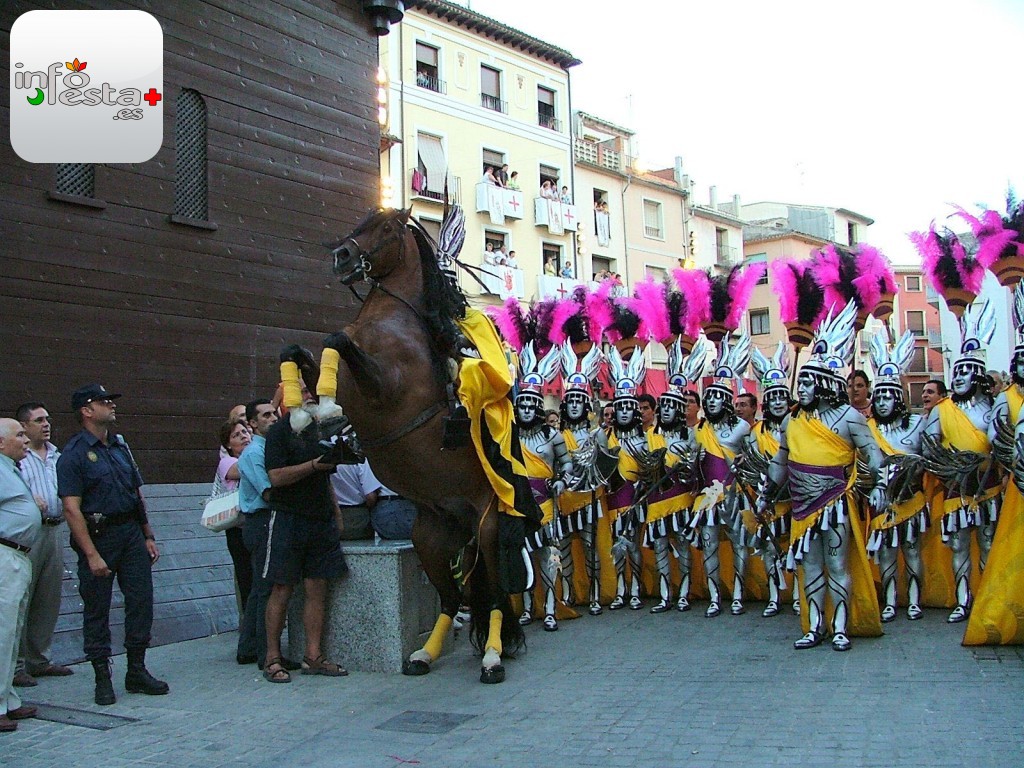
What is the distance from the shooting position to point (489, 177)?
33062 mm

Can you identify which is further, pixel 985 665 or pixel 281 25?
pixel 281 25

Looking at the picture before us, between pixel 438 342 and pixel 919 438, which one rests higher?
pixel 438 342

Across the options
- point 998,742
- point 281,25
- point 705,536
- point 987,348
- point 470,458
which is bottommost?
point 998,742

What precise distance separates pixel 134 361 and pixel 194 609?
2959 mm

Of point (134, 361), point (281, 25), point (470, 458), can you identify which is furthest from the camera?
point (281, 25)

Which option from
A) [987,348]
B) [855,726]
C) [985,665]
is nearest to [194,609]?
[855,726]

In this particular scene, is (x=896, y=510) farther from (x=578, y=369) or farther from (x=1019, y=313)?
(x=578, y=369)

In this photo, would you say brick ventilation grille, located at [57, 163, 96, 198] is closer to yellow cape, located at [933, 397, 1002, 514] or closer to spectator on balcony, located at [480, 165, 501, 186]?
yellow cape, located at [933, 397, 1002, 514]

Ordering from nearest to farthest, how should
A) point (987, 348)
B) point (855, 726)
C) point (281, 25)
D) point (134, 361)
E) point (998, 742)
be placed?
point (998, 742) → point (855, 726) → point (987, 348) → point (134, 361) → point (281, 25)

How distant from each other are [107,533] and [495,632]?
2.78 m

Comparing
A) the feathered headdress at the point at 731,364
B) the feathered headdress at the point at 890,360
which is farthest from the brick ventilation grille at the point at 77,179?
the feathered headdress at the point at 890,360

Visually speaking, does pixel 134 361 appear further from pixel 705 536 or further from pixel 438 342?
pixel 705 536

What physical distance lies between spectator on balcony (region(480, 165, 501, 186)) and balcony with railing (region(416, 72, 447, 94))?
2963mm

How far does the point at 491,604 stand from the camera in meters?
7.52
